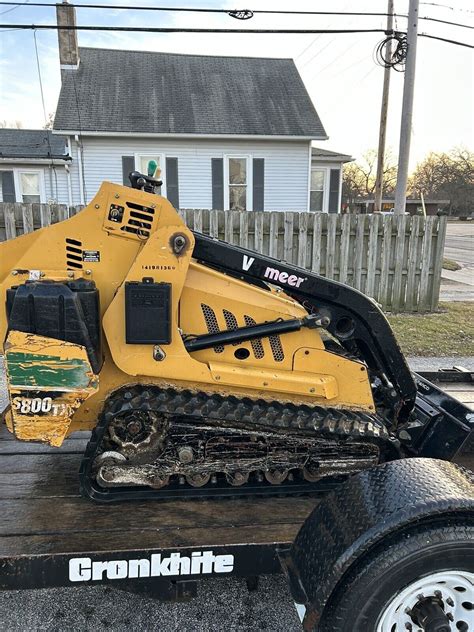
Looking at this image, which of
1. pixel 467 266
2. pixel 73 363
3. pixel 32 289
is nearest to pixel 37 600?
pixel 73 363

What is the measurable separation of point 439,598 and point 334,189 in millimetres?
18124

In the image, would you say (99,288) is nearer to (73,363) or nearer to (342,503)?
(73,363)

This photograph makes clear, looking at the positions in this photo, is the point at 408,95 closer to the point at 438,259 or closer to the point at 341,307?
the point at 438,259

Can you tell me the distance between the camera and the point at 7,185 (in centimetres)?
1834

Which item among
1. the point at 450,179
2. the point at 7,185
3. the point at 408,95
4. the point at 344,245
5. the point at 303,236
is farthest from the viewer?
the point at 450,179

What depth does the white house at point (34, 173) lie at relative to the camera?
1769cm

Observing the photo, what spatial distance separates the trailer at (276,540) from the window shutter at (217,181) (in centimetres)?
1447

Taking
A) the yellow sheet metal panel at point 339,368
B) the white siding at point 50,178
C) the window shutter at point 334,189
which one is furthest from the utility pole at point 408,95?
the white siding at point 50,178

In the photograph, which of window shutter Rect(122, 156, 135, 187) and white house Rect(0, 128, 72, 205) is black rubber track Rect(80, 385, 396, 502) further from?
white house Rect(0, 128, 72, 205)

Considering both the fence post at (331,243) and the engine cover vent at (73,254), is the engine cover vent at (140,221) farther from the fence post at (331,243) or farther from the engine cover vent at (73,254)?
the fence post at (331,243)

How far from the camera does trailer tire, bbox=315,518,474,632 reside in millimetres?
2002

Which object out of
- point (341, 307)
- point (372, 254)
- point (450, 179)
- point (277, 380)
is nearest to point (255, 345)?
point (277, 380)

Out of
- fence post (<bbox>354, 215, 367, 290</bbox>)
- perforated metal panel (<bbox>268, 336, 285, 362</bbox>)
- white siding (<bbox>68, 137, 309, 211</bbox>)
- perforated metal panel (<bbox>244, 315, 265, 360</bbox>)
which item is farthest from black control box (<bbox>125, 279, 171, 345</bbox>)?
white siding (<bbox>68, 137, 309, 211</bbox>)

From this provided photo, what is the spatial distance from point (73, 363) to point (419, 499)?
1.73 m
